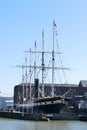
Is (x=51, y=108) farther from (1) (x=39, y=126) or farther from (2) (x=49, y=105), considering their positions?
(1) (x=39, y=126)

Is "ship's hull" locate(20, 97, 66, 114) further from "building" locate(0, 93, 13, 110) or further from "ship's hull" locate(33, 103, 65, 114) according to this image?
"building" locate(0, 93, 13, 110)

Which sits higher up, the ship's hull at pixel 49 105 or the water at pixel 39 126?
the ship's hull at pixel 49 105

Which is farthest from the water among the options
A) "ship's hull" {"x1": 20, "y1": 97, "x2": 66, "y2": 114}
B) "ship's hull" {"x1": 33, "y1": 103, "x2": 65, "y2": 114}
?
"ship's hull" {"x1": 33, "y1": 103, "x2": 65, "y2": 114}

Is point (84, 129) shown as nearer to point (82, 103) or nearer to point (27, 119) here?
point (27, 119)

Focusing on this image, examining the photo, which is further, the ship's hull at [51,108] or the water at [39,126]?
the ship's hull at [51,108]

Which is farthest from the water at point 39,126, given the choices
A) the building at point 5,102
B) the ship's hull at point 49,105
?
the building at point 5,102

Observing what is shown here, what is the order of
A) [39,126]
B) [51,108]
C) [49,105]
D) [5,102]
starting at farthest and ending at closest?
[5,102]
[51,108]
[49,105]
[39,126]

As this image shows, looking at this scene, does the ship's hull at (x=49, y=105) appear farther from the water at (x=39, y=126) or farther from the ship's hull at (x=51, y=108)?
the water at (x=39, y=126)

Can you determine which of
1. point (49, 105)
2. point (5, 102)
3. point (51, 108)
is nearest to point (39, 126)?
point (49, 105)

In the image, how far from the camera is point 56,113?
99.8 metres

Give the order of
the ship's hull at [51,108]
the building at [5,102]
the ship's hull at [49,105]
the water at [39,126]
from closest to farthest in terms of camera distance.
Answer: the water at [39,126], the ship's hull at [49,105], the ship's hull at [51,108], the building at [5,102]

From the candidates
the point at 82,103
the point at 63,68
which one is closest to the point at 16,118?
the point at 63,68

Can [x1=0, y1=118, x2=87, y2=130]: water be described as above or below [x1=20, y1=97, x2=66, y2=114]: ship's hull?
below

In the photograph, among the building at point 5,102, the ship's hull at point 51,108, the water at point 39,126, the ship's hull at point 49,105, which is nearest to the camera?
the water at point 39,126
